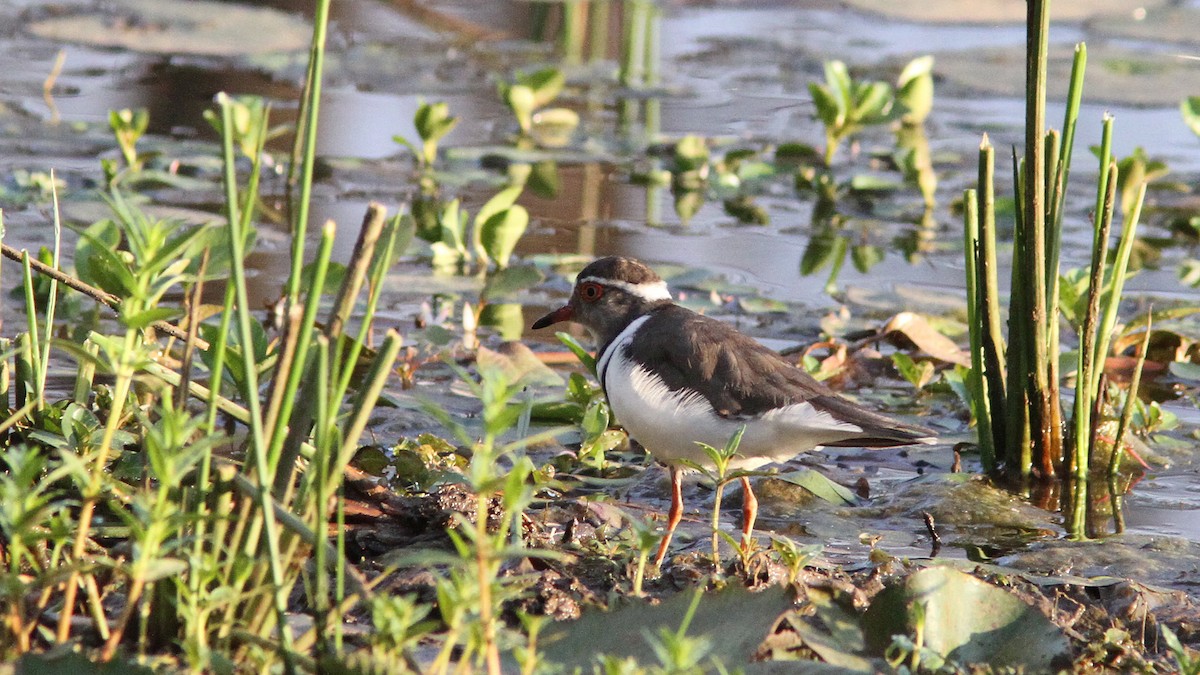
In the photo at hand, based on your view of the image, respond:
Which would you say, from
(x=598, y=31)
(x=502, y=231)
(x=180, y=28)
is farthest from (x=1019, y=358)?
(x=598, y=31)

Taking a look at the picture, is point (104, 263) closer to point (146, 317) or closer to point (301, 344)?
point (146, 317)

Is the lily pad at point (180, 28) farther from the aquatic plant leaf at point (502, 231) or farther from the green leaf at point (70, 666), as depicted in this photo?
the green leaf at point (70, 666)

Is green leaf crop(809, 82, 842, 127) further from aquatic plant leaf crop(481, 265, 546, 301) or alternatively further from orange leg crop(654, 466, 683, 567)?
orange leg crop(654, 466, 683, 567)

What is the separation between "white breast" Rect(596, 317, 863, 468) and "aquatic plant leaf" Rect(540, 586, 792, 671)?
960mm

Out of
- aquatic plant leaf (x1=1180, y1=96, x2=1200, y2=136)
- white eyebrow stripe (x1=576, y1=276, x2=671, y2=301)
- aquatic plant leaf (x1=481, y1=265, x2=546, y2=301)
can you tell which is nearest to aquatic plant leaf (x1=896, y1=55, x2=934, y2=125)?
aquatic plant leaf (x1=1180, y1=96, x2=1200, y2=136)

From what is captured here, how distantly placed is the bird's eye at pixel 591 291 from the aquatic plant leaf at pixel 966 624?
76.3 inches

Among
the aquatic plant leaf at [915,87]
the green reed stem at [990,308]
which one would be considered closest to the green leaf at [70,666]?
the green reed stem at [990,308]

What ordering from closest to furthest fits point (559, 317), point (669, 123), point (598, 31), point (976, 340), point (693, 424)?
1. point (693, 424)
2. point (976, 340)
3. point (559, 317)
4. point (669, 123)
5. point (598, 31)

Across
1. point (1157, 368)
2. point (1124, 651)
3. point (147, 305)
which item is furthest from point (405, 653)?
point (1157, 368)

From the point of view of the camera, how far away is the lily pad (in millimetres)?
10039

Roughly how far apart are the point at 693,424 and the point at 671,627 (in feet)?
3.69

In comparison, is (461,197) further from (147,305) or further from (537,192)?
(147,305)

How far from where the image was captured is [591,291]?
4.73 m

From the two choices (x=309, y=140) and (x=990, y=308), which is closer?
(x=309, y=140)
